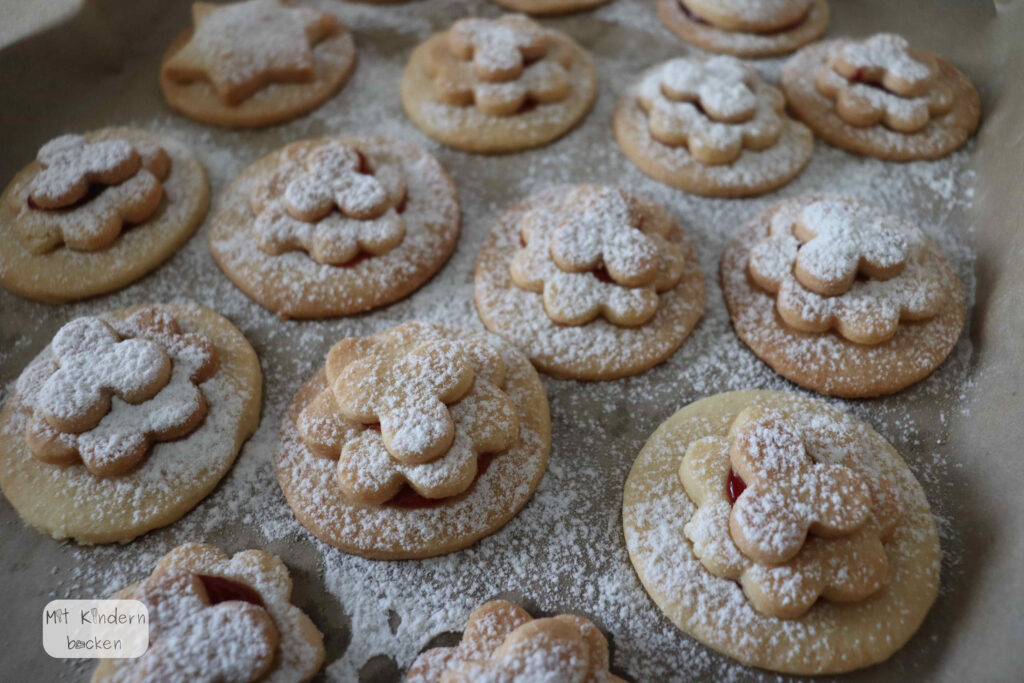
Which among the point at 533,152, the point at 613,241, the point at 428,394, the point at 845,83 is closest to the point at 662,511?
the point at 428,394

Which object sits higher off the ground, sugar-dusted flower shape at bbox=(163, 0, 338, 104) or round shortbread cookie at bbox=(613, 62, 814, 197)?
sugar-dusted flower shape at bbox=(163, 0, 338, 104)

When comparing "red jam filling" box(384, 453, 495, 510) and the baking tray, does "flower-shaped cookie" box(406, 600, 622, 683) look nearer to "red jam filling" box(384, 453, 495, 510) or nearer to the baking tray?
the baking tray

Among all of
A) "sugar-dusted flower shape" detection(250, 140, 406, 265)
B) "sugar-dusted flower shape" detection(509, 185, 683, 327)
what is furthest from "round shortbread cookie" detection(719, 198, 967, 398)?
"sugar-dusted flower shape" detection(250, 140, 406, 265)

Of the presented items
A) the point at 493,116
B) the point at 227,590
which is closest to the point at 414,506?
the point at 227,590

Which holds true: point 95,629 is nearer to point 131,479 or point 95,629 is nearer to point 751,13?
point 131,479

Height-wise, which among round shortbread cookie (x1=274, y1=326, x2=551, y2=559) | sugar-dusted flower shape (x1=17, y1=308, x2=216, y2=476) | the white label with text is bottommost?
the white label with text
